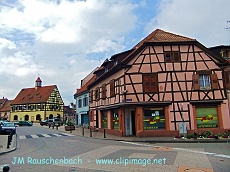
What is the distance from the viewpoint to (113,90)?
22625 millimetres

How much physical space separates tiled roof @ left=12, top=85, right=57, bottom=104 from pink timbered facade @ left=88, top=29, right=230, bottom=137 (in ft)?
159

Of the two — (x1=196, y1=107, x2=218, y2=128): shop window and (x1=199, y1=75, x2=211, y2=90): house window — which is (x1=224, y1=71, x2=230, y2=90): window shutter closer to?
(x1=199, y1=75, x2=211, y2=90): house window

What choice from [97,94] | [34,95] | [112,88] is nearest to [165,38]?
[112,88]

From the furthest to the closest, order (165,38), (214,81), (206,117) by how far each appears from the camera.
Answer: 1. (165,38)
2. (214,81)
3. (206,117)

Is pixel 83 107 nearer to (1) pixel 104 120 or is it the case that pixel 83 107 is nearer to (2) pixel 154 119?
(1) pixel 104 120

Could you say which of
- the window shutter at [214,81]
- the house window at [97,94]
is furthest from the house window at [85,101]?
the window shutter at [214,81]

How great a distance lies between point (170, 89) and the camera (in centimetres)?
2005

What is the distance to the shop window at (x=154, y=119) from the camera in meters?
19.7

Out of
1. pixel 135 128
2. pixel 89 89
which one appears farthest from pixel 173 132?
pixel 89 89

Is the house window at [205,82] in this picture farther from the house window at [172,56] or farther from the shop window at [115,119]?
the shop window at [115,119]

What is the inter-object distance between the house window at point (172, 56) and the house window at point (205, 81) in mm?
2240

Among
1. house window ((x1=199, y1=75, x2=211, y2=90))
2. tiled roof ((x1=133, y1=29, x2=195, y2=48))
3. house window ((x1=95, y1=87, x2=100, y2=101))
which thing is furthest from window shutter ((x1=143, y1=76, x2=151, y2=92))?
house window ((x1=95, y1=87, x2=100, y2=101))

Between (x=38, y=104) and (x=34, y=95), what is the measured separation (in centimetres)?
513

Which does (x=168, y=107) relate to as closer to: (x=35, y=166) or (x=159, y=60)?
(x=159, y=60)
